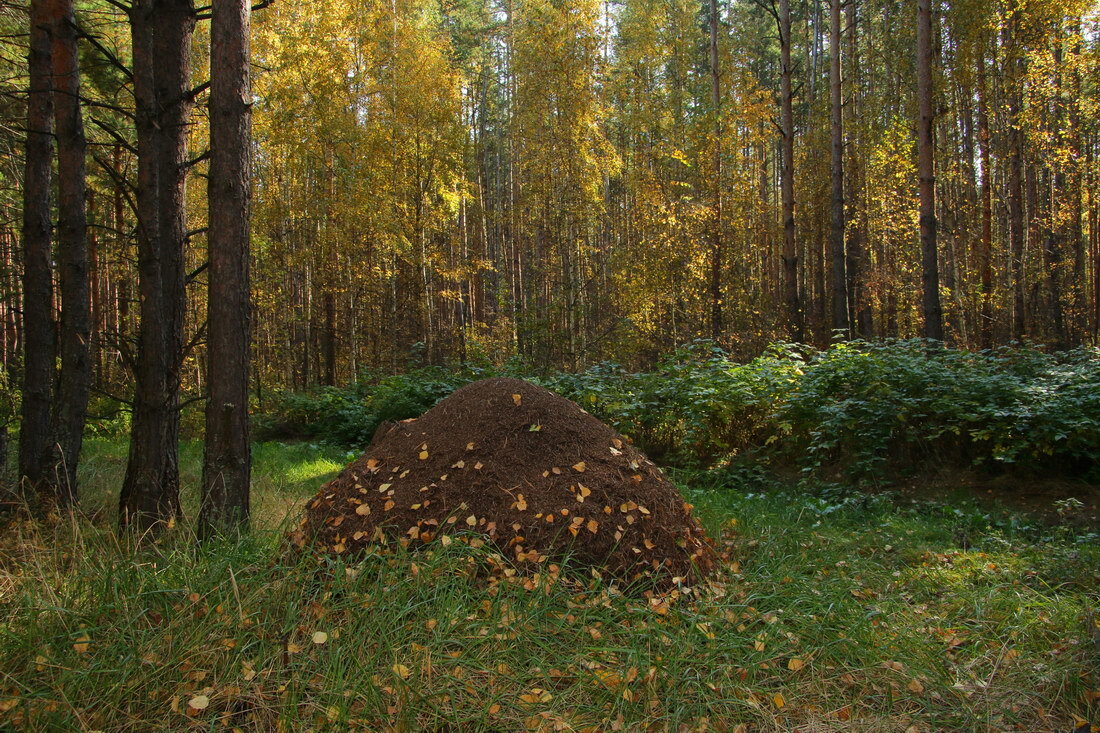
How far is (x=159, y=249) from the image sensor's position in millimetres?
4355

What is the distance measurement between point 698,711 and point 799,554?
2032mm

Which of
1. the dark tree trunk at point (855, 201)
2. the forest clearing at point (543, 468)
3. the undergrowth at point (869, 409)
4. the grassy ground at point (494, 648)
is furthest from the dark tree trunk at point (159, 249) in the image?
the dark tree trunk at point (855, 201)

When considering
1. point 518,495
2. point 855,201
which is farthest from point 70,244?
point 855,201

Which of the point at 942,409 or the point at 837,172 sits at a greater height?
the point at 837,172

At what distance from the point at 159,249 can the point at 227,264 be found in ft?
2.58

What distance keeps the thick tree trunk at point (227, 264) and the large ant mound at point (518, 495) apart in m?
0.55

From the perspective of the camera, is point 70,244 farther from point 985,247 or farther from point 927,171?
point 985,247

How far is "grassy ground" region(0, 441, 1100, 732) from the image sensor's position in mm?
2408

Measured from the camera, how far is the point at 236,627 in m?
2.71

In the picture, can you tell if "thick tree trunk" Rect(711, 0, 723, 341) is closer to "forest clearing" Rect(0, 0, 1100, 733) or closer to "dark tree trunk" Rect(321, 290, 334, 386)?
"forest clearing" Rect(0, 0, 1100, 733)

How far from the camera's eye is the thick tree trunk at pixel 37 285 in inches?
199

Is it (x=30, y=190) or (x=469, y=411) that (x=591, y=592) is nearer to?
(x=469, y=411)

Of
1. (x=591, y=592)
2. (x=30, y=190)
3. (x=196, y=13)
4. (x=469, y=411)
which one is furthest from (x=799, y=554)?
(x=30, y=190)

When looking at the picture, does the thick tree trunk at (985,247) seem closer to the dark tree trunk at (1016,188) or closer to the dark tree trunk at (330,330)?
the dark tree trunk at (1016,188)
